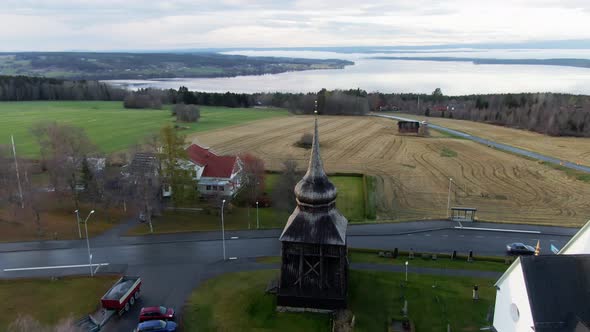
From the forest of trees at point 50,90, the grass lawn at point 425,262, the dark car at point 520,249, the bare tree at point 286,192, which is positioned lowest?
the grass lawn at point 425,262

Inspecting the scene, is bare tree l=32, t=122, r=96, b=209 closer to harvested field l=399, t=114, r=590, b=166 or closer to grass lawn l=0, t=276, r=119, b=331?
grass lawn l=0, t=276, r=119, b=331

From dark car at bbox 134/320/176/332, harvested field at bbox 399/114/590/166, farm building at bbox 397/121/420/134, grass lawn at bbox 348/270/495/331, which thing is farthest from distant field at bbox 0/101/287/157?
grass lawn at bbox 348/270/495/331

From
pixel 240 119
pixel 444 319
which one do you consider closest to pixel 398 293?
pixel 444 319

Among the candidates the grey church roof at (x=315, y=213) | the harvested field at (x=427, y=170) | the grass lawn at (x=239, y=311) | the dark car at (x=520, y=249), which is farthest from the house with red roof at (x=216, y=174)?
the dark car at (x=520, y=249)

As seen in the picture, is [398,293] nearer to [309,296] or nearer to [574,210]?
[309,296]

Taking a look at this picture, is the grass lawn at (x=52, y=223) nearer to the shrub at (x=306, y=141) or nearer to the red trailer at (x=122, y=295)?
the red trailer at (x=122, y=295)

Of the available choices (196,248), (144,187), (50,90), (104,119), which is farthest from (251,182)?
(50,90)

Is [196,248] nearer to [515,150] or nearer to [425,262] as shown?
[425,262]

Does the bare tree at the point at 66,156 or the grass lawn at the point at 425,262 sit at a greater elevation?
the bare tree at the point at 66,156
